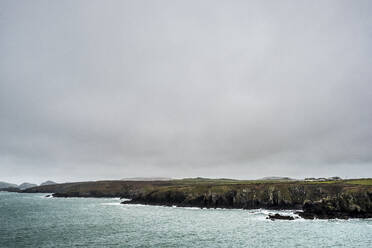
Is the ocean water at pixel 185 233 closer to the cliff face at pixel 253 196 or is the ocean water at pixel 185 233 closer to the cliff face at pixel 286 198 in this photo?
the cliff face at pixel 286 198

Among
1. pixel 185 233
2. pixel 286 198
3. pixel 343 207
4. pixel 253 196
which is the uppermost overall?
pixel 253 196

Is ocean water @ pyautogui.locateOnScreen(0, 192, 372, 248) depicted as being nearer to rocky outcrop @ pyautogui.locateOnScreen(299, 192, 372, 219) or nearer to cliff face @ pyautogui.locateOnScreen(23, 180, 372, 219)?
rocky outcrop @ pyautogui.locateOnScreen(299, 192, 372, 219)

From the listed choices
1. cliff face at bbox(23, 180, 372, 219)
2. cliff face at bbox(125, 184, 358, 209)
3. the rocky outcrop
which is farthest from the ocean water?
cliff face at bbox(125, 184, 358, 209)

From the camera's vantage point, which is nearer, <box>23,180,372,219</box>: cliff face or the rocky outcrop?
the rocky outcrop

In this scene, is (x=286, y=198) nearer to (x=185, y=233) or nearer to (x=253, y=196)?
(x=253, y=196)

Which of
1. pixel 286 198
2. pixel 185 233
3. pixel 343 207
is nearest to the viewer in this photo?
pixel 185 233

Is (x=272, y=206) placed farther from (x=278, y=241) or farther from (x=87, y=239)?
(x=87, y=239)

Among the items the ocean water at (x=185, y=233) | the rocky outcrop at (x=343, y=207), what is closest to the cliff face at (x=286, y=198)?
the rocky outcrop at (x=343, y=207)

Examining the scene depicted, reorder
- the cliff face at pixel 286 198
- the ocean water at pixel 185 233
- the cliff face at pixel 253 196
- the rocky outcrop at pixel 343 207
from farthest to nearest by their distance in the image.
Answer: the cliff face at pixel 253 196
the cliff face at pixel 286 198
the rocky outcrop at pixel 343 207
the ocean water at pixel 185 233

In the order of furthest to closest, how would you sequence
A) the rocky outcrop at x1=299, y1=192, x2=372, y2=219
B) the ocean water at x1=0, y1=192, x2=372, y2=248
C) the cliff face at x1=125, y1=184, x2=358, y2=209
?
1. the cliff face at x1=125, y1=184, x2=358, y2=209
2. the rocky outcrop at x1=299, y1=192, x2=372, y2=219
3. the ocean water at x1=0, y1=192, x2=372, y2=248

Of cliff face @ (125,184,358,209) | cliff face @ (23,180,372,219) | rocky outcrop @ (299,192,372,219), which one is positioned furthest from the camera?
cliff face @ (125,184,358,209)

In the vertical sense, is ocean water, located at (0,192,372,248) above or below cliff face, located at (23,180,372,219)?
below

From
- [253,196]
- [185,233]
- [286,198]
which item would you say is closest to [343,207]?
[286,198]

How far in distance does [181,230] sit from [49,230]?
100ft
